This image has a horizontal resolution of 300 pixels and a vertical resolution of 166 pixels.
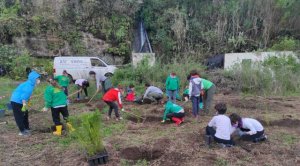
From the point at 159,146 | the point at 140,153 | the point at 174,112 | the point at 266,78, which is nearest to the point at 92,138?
the point at 140,153

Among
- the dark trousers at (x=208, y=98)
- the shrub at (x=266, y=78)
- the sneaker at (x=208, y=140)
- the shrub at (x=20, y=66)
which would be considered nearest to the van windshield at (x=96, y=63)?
the shrub at (x=20, y=66)

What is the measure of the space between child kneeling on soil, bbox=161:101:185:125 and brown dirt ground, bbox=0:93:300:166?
187mm

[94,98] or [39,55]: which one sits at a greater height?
[39,55]

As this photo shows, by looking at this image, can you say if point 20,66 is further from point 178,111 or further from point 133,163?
point 133,163

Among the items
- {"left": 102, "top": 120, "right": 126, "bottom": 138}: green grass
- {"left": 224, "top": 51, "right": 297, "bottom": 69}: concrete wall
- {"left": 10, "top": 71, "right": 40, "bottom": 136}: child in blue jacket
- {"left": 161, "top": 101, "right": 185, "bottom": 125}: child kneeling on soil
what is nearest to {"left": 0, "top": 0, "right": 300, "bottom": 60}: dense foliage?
{"left": 224, "top": 51, "right": 297, "bottom": 69}: concrete wall

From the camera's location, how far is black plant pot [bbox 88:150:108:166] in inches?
211

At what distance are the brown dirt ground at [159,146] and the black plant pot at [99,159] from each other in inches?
4.6

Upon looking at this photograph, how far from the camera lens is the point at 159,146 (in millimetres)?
6281

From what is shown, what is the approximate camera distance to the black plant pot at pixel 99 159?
536 cm

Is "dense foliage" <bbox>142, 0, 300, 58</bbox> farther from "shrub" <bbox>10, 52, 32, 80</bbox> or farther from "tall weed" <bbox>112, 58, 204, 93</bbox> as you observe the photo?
A: "shrub" <bbox>10, 52, 32, 80</bbox>

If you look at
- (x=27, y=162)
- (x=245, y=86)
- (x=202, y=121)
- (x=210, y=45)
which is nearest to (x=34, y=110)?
(x=27, y=162)

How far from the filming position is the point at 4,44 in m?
18.7

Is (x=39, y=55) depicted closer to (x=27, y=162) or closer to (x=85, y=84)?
(x=85, y=84)

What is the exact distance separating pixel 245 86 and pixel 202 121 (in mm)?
5871
